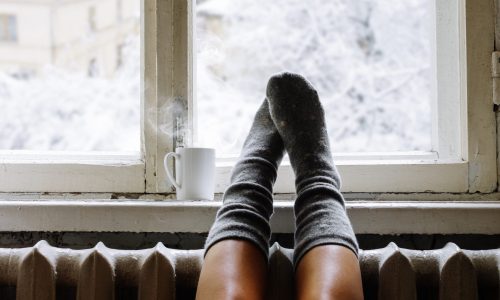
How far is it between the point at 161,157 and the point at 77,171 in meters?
0.18

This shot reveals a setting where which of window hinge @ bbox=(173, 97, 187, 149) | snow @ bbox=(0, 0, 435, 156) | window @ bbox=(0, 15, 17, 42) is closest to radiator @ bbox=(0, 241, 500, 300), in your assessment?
window hinge @ bbox=(173, 97, 187, 149)

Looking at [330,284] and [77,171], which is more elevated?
[77,171]

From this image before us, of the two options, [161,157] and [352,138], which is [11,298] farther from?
[352,138]

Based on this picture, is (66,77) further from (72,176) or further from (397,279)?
(397,279)

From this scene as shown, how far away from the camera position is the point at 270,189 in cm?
95

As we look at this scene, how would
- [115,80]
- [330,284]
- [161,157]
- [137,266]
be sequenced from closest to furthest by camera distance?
1. [330,284]
2. [137,266]
3. [161,157]
4. [115,80]

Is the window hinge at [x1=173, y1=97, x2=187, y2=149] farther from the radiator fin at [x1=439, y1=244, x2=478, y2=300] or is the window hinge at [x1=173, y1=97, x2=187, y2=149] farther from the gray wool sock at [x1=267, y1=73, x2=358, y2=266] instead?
the radiator fin at [x1=439, y1=244, x2=478, y2=300]

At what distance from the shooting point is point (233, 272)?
0.77m

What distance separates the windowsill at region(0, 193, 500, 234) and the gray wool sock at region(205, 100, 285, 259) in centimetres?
5

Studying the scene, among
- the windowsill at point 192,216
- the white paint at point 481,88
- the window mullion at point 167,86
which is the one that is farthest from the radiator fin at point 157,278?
the white paint at point 481,88

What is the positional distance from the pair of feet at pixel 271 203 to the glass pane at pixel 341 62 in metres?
0.19

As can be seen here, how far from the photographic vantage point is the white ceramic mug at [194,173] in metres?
0.97

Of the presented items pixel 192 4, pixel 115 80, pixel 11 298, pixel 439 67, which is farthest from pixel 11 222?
pixel 439 67

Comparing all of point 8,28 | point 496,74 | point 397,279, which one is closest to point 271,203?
point 397,279
